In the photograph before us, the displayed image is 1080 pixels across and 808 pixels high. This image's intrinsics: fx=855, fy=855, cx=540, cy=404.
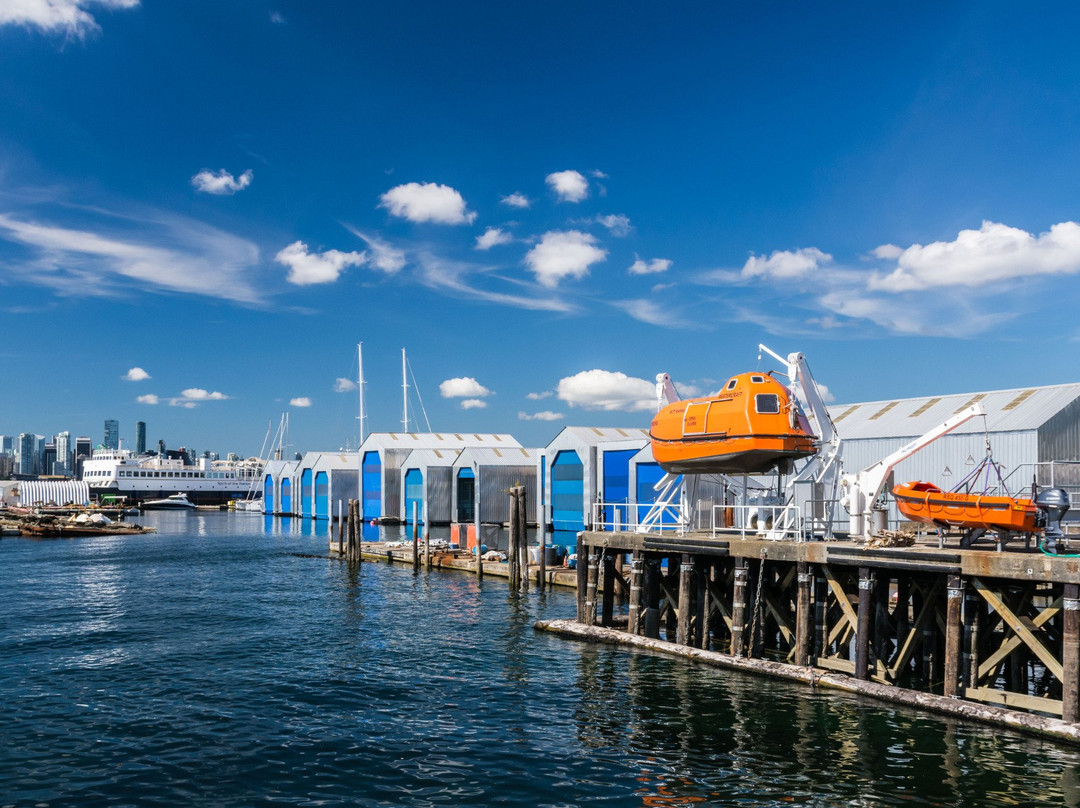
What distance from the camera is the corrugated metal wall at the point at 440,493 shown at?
97125 millimetres

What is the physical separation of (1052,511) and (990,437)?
22644mm

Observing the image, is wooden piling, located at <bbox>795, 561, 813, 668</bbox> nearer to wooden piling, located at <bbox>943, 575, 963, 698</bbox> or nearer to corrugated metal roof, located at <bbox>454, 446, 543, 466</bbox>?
wooden piling, located at <bbox>943, 575, 963, 698</bbox>

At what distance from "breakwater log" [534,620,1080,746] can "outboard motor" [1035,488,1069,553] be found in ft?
16.4

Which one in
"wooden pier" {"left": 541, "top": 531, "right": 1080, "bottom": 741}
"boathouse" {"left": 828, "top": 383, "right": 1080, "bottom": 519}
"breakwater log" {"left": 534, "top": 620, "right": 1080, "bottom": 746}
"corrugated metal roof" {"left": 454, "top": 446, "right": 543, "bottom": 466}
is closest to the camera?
"breakwater log" {"left": 534, "top": 620, "right": 1080, "bottom": 746}

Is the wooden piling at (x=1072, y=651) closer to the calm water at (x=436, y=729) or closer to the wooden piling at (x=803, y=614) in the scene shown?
the calm water at (x=436, y=729)

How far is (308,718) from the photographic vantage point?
2269 centimetres

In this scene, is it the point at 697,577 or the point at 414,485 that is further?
the point at 414,485

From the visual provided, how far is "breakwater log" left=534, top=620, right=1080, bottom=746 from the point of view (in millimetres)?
19516

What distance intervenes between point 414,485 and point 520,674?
247 ft

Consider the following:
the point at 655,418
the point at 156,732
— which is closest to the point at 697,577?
the point at 655,418

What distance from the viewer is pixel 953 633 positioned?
69.6ft

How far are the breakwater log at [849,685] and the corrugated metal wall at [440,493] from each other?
65446 mm

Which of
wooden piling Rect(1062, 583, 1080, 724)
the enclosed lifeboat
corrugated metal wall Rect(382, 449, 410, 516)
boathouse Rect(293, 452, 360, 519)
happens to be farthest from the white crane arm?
boathouse Rect(293, 452, 360, 519)

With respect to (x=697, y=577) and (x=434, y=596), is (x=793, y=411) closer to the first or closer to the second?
(x=697, y=577)
